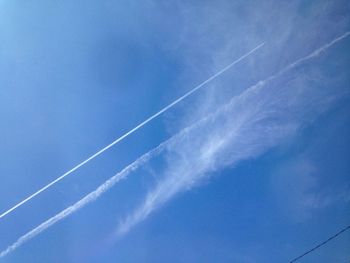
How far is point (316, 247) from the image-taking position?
942 cm

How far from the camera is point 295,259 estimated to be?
30.9 feet

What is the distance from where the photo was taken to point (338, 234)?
9.31 m

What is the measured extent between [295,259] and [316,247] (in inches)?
20.8

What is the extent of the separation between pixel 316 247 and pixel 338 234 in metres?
0.55

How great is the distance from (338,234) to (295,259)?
1073 millimetres
